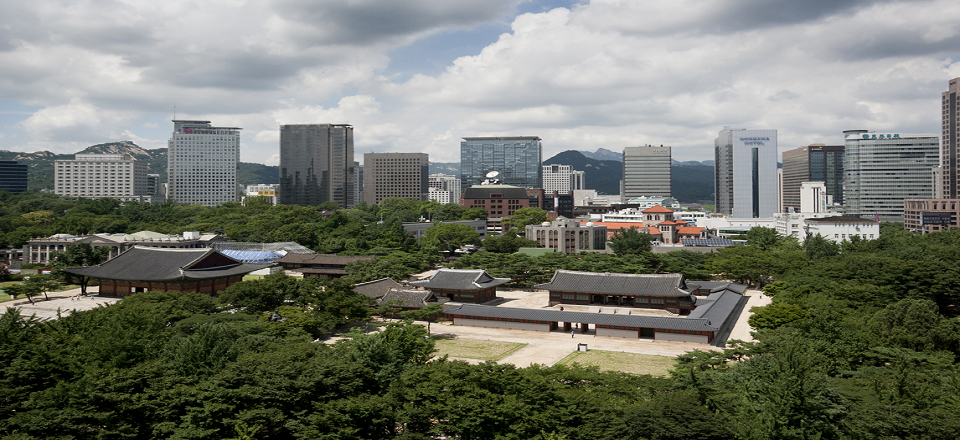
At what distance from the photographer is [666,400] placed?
63.2 ft

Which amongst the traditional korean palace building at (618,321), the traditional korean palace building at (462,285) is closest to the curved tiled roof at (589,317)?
the traditional korean palace building at (618,321)

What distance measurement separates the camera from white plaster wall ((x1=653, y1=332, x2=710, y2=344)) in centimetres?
4053

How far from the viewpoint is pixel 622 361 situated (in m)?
35.2

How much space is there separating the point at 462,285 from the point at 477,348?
1473cm

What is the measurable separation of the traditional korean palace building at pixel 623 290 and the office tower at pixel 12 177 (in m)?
164

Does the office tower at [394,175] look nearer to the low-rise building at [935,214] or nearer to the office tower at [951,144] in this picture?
the low-rise building at [935,214]

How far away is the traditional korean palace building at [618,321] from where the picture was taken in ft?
134

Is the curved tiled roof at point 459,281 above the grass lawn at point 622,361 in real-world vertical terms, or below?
above

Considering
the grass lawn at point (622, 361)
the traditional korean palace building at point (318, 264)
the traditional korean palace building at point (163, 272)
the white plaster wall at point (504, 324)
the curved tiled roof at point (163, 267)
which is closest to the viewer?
the grass lawn at point (622, 361)

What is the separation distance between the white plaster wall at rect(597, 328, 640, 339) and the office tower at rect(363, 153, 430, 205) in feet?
504

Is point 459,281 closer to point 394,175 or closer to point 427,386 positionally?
point 427,386

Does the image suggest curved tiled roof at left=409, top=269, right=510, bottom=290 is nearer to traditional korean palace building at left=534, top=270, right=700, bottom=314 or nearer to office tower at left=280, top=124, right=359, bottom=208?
traditional korean palace building at left=534, top=270, right=700, bottom=314

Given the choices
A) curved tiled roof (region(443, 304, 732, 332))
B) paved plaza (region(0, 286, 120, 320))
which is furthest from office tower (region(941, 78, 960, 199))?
paved plaza (region(0, 286, 120, 320))

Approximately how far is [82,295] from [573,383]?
50.0m
